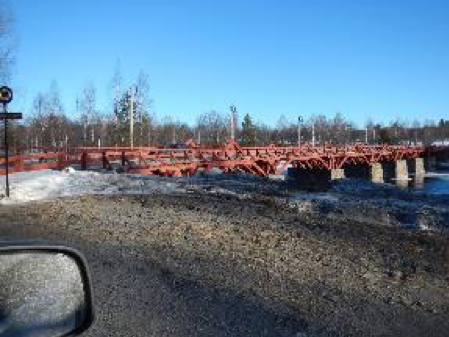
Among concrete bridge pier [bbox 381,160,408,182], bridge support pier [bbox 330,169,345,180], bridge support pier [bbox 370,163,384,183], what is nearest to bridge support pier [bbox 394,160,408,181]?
concrete bridge pier [bbox 381,160,408,182]

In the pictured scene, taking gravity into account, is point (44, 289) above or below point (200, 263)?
above

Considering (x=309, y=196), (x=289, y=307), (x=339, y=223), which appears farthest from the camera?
(x=309, y=196)

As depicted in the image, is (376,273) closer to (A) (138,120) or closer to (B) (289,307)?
(B) (289,307)

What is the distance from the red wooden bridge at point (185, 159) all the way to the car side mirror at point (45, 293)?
67.5 feet

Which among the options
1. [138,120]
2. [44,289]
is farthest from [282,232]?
[138,120]

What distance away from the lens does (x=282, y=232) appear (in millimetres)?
11945

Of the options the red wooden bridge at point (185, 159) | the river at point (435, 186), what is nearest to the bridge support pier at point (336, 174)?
the red wooden bridge at point (185, 159)

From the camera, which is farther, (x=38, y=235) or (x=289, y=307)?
(x=38, y=235)

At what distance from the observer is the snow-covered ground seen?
16.6 meters

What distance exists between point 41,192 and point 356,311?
11.1 metres

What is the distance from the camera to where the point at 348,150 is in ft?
195

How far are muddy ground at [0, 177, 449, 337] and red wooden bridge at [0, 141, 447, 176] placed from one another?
955 cm

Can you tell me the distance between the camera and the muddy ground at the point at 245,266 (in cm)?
719

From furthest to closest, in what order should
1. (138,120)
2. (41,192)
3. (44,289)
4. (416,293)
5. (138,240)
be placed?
(138,120) → (41,192) → (138,240) → (416,293) → (44,289)
